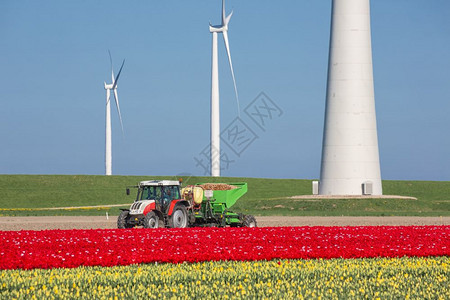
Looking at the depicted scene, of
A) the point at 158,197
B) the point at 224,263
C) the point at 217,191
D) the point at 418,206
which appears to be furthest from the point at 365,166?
the point at 224,263

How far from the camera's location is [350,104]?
61844mm

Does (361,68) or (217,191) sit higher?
(361,68)

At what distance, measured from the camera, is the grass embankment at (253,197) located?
192 feet

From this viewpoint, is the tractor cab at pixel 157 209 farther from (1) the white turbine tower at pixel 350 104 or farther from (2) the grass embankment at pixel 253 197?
(1) the white turbine tower at pixel 350 104

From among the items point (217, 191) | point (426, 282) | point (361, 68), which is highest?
point (361, 68)

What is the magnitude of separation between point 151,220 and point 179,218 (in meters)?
1.75

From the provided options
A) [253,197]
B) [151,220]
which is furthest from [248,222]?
[253,197]

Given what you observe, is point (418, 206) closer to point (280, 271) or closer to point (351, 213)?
point (351, 213)

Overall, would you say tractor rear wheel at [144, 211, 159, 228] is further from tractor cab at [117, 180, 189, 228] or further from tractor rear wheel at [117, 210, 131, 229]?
tractor rear wheel at [117, 210, 131, 229]

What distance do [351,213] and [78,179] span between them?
171ft

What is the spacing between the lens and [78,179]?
319ft

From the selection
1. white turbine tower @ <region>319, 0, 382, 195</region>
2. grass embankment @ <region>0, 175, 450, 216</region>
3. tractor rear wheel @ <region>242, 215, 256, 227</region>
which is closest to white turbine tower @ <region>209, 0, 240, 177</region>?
grass embankment @ <region>0, 175, 450, 216</region>

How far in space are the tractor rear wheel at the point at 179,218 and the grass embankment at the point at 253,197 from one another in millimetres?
19933

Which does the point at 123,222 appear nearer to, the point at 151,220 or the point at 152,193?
the point at 151,220
